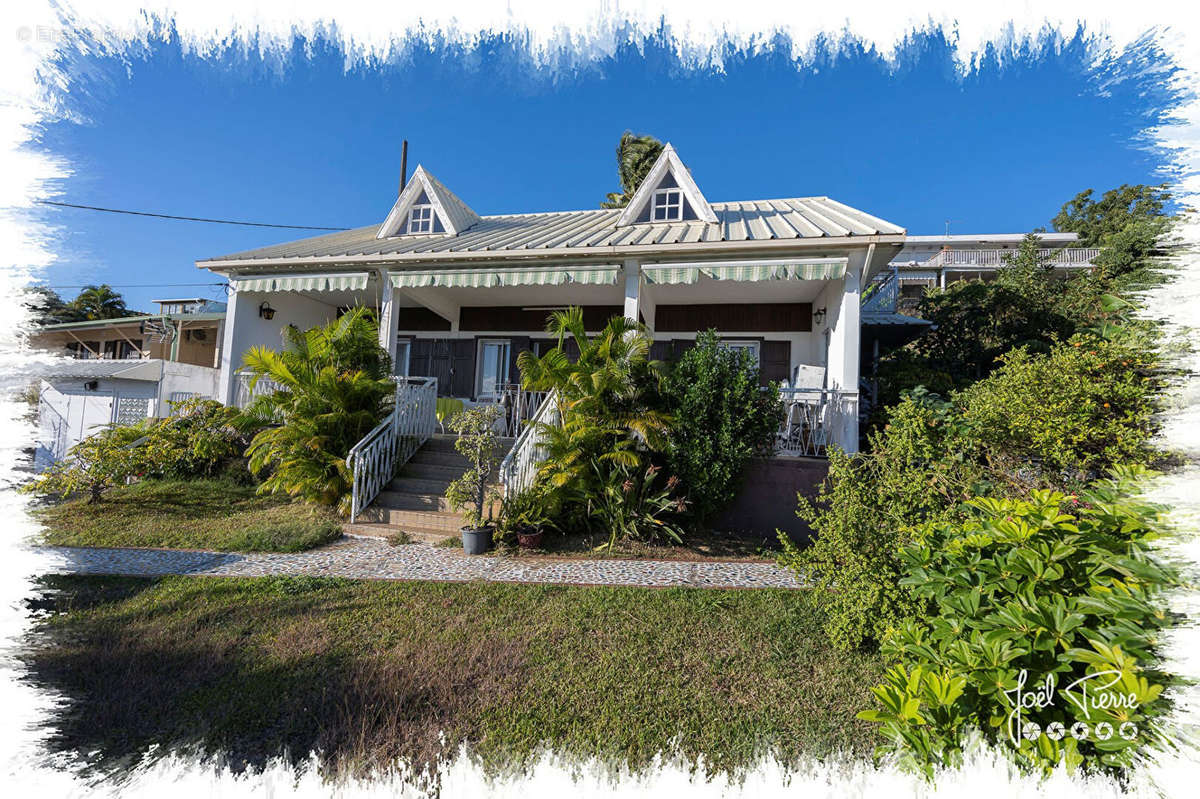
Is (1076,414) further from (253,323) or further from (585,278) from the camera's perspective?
(253,323)

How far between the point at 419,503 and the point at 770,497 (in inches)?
220

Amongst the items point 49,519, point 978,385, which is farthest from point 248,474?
point 978,385

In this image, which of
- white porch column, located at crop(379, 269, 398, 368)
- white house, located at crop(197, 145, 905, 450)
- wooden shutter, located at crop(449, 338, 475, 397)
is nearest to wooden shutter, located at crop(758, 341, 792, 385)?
white house, located at crop(197, 145, 905, 450)

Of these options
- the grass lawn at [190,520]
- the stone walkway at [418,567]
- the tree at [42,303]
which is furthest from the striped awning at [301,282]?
the stone walkway at [418,567]

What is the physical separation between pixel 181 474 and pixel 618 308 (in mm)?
10057

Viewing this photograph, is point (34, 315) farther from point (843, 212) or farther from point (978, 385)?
point (843, 212)

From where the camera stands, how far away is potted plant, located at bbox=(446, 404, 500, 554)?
21.5 ft

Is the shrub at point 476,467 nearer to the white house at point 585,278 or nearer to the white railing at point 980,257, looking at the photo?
the white house at point 585,278

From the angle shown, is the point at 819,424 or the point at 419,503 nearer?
the point at 419,503

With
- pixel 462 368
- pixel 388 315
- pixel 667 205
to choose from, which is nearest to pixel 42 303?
pixel 388 315

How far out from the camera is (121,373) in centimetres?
1432

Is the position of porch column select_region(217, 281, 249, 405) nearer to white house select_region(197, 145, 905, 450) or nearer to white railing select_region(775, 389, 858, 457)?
white house select_region(197, 145, 905, 450)

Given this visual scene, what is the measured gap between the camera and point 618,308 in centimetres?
1257

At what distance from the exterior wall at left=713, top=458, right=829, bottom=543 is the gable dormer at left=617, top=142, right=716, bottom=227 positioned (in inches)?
232
